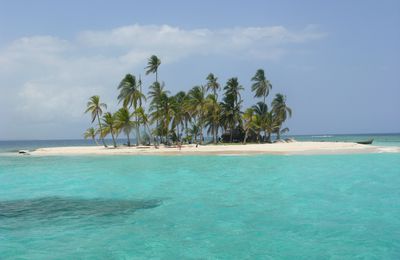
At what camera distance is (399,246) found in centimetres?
1020

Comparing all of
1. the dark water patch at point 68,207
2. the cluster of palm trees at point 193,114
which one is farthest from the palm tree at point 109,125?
the dark water patch at point 68,207

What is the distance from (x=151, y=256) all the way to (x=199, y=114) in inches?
2270

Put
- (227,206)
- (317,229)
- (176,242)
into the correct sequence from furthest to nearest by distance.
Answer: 1. (227,206)
2. (317,229)
3. (176,242)

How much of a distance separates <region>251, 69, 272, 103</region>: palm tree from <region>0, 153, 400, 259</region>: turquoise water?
46745mm

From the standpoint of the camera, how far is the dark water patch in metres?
14.6

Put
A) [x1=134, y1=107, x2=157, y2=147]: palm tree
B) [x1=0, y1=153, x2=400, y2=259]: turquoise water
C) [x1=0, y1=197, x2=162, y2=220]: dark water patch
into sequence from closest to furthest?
[x1=0, y1=153, x2=400, y2=259]: turquoise water, [x1=0, y1=197, x2=162, y2=220]: dark water patch, [x1=134, y1=107, x2=157, y2=147]: palm tree

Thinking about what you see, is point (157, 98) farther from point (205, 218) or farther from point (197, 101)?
point (205, 218)

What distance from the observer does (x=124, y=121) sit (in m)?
62.2

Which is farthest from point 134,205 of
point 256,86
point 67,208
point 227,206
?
point 256,86

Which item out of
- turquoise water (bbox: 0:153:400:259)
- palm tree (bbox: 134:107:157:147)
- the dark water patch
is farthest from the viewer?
palm tree (bbox: 134:107:157:147)

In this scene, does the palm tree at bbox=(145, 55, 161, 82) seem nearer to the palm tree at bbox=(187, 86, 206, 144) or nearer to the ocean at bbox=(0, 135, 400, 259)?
the palm tree at bbox=(187, 86, 206, 144)

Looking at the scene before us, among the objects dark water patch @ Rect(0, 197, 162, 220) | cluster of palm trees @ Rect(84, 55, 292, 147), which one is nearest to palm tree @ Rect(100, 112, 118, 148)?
cluster of palm trees @ Rect(84, 55, 292, 147)

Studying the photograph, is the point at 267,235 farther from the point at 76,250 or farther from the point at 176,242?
the point at 76,250

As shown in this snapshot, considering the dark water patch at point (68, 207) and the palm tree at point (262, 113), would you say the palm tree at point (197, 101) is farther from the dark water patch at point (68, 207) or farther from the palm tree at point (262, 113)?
the dark water patch at point (68, 207)
